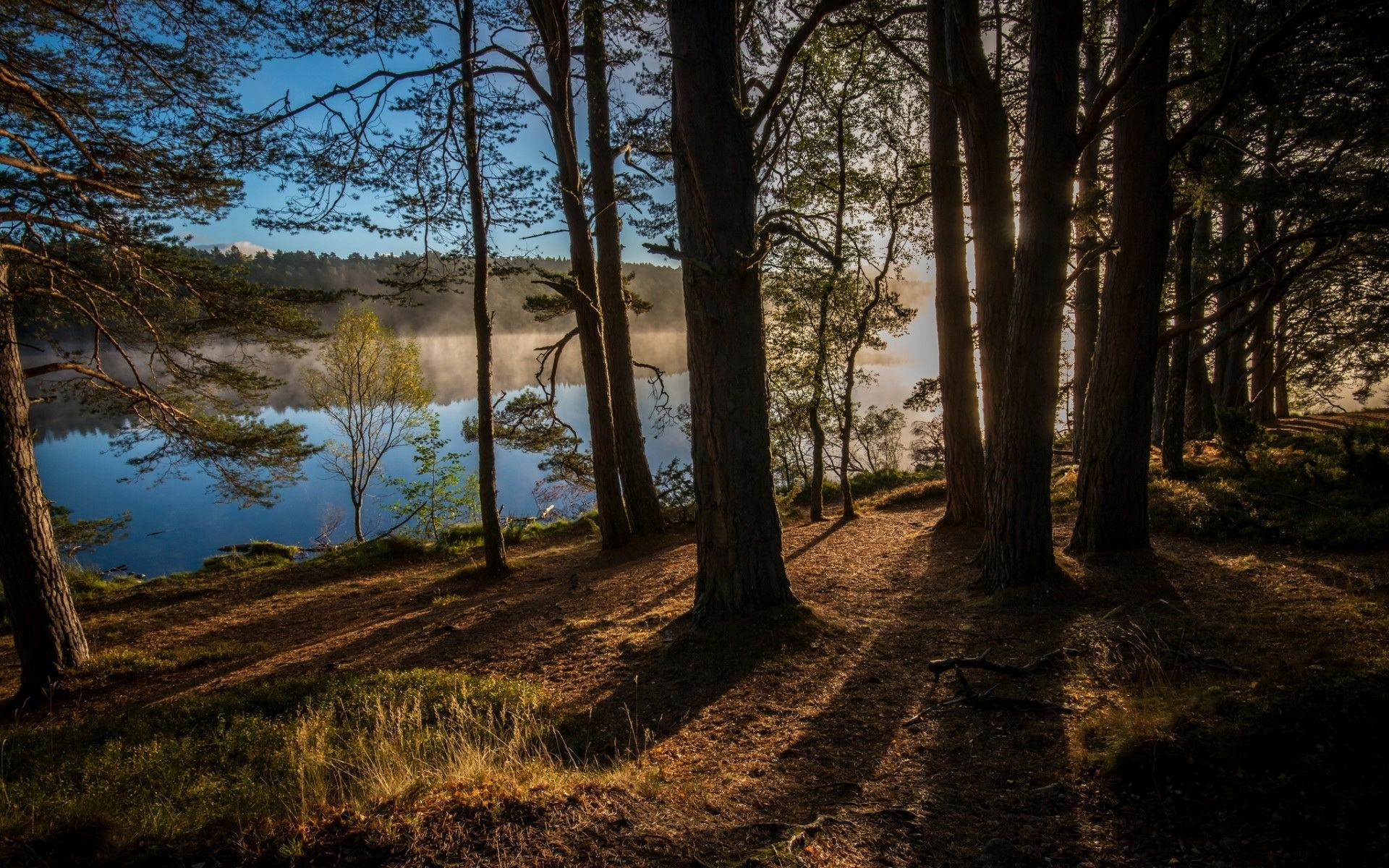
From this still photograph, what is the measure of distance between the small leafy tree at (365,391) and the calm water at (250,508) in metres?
1.95

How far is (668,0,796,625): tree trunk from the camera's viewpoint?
4957 millimetres

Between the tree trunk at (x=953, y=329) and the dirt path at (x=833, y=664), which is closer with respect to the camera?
the dirt path at (x=833, y=664)

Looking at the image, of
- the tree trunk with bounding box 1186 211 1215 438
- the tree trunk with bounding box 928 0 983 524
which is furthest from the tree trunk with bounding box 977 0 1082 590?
the tree trunk with bounding box 1186 211 1215 438

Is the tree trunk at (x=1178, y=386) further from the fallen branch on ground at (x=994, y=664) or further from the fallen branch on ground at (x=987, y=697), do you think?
the fallen branch on ground at (x=987, y=697)

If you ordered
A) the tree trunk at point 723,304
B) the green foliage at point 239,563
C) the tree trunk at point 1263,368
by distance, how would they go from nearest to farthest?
the tree trunk at point 723,304
the green foliage at point 239,563
the tree trunk at point 1263,368

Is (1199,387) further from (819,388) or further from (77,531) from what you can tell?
(77,531)

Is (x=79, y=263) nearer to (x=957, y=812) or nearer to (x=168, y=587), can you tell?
(x=168, y=587)

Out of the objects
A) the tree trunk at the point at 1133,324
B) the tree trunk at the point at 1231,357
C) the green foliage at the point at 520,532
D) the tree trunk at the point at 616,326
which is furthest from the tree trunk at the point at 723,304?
the tree trunk at the point at 1231,357

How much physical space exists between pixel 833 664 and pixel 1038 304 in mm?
3642

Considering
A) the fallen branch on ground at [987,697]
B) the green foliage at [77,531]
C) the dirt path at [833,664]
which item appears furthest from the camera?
the green foliage at [77,531]

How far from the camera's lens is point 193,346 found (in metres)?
9.99

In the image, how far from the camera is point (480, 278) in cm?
941

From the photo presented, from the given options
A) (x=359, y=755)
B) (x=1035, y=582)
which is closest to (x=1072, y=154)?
(x=1035, y=582)

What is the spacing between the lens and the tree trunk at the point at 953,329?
339 inches
